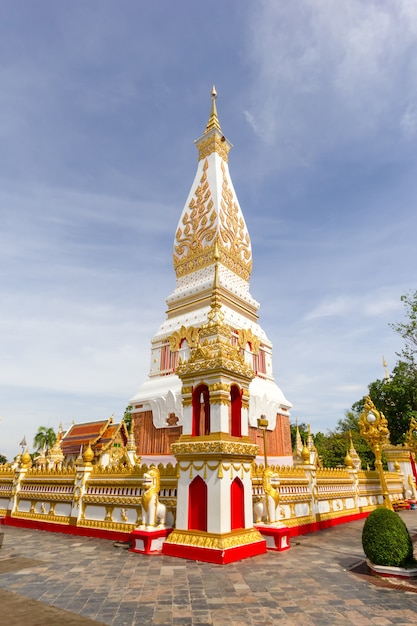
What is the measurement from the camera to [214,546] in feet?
26.1

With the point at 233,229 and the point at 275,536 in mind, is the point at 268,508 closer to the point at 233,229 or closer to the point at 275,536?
the point at 275,536

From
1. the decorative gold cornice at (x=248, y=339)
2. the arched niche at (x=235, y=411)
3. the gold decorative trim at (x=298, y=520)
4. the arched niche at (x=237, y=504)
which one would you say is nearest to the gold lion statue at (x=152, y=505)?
the arched niche at (x=237, y=504)

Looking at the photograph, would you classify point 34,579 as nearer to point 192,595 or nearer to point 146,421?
point 192,595

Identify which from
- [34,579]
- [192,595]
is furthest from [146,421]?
[192,595]

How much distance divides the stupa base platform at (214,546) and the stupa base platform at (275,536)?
1.47 feet

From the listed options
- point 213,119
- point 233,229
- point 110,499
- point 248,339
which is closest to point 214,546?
point 110,499

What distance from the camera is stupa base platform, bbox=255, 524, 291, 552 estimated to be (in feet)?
30.6

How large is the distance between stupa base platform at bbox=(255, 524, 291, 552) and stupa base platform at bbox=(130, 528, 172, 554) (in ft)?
7.87

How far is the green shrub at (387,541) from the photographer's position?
7172 millimetres

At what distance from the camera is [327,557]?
8.76 metres

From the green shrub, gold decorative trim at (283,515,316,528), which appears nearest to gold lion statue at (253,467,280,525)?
gold decorative trim at (283,515,316,528)

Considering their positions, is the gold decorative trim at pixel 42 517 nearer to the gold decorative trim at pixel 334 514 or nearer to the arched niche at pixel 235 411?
the arched niche at pixel 235 411

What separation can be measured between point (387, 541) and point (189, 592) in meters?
3.85

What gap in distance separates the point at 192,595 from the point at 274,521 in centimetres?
434
